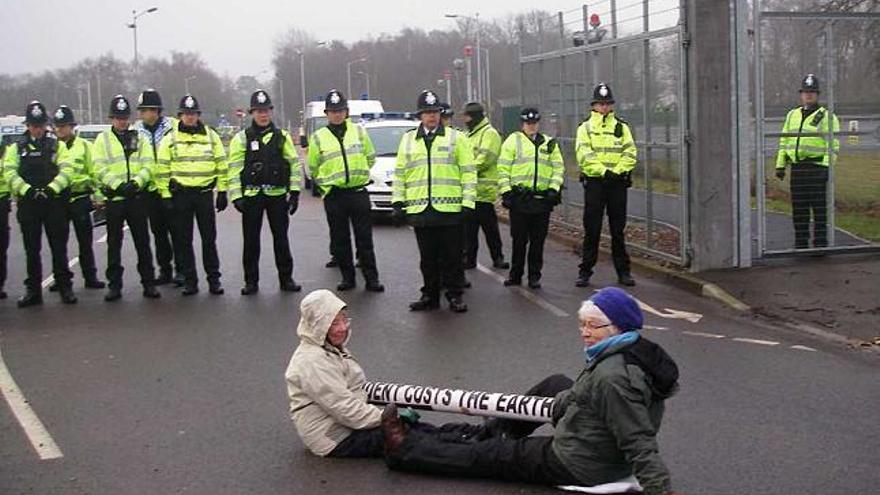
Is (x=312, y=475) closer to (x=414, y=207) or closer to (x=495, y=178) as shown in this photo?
(x=414, y=207)

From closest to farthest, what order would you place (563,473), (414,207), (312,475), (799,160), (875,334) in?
(563,473), (312,475), (875,334), (414,207), (799,160)

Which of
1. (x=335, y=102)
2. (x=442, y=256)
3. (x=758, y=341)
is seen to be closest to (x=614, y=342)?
(x=758, y=341)

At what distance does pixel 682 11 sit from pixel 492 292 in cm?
376

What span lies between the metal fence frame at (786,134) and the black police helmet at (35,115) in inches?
305

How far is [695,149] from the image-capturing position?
37.7ft

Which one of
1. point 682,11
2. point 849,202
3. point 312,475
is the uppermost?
point 682,11

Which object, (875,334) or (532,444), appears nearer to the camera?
(532,444)

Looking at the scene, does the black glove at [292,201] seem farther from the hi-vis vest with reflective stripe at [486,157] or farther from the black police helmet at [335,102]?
the hi-vis vest with reflective stripe at [486,157]

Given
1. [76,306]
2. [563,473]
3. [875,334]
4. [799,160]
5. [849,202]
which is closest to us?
[563,473]

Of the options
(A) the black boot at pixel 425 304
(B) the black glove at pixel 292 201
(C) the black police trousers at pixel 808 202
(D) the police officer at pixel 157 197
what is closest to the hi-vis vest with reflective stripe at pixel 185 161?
(D) the police officer at pixel 157 197

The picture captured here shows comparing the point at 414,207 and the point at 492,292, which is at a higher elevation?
the point at 414,207

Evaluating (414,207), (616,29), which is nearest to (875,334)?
(414,207)

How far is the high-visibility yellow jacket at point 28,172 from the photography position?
11.0 m

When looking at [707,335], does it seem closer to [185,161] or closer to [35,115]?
[185,161]
